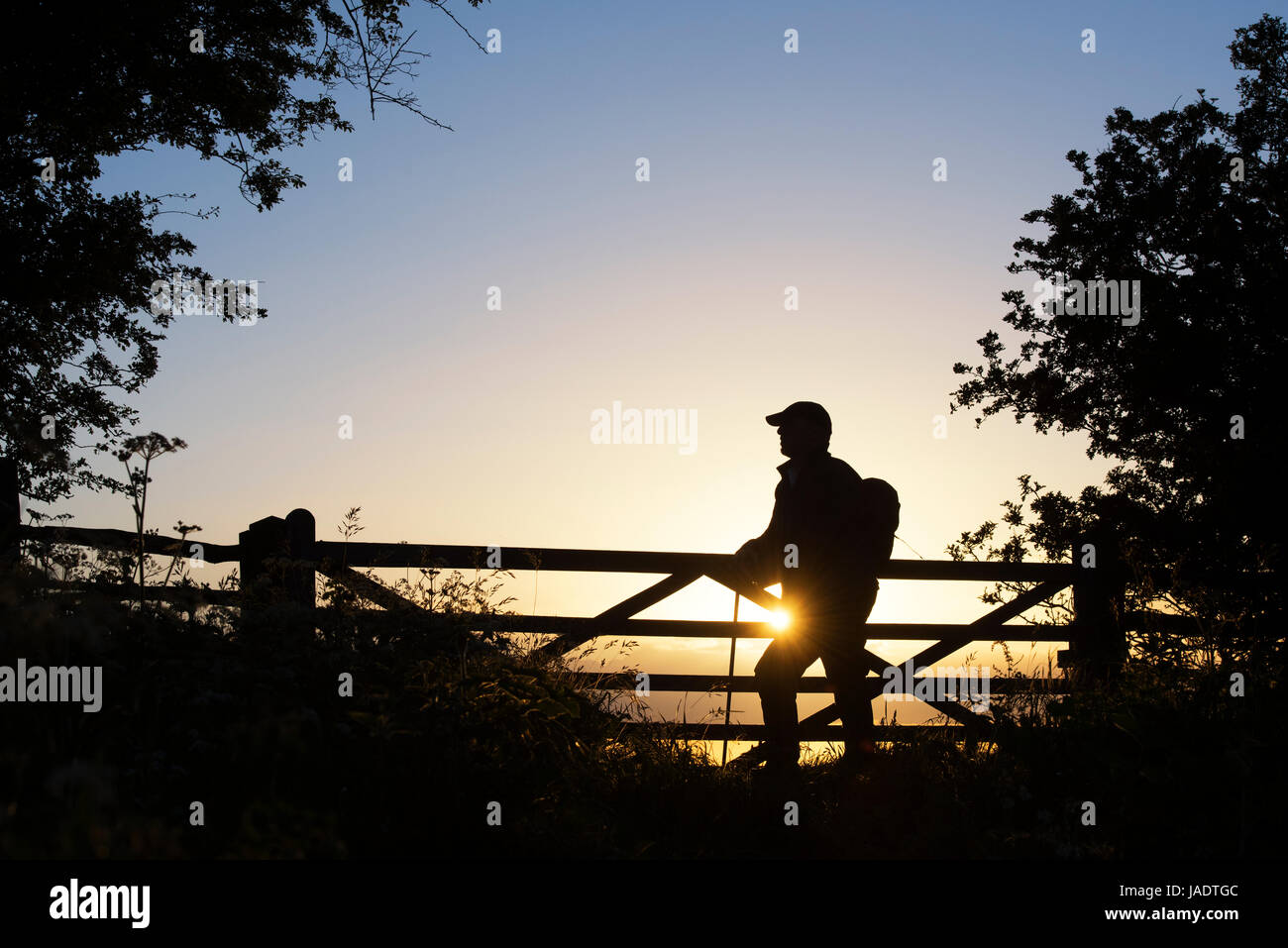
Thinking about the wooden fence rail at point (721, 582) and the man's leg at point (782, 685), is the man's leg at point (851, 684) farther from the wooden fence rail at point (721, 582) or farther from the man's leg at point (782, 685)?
the wooden fence rail at point (721, 582)

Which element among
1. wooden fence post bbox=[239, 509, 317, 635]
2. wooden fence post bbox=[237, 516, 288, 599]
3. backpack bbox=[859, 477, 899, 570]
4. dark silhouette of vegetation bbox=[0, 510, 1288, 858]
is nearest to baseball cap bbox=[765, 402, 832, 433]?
backpack bbox=[859, 477, 899, 570]

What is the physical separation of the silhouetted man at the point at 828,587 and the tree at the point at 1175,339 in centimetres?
615

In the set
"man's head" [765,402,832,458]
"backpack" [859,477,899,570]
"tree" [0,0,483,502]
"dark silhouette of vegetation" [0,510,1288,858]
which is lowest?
"dark silhouette of vegetation" [0,510,1288,858]

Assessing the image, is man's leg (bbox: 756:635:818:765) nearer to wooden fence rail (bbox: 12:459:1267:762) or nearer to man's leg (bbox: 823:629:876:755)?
man's leg (bbox: 823:629:876:755)

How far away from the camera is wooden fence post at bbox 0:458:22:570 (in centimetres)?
511

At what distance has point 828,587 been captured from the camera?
17.8ft

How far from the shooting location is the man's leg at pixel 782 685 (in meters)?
5.42

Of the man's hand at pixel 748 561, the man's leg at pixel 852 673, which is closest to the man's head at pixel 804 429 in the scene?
the man's hand at pixel 748 561

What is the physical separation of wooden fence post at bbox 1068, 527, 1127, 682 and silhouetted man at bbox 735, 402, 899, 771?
274cm

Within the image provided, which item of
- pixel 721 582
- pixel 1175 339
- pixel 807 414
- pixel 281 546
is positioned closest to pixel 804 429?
pixel 807 414

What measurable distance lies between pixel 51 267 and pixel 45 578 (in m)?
9.44
